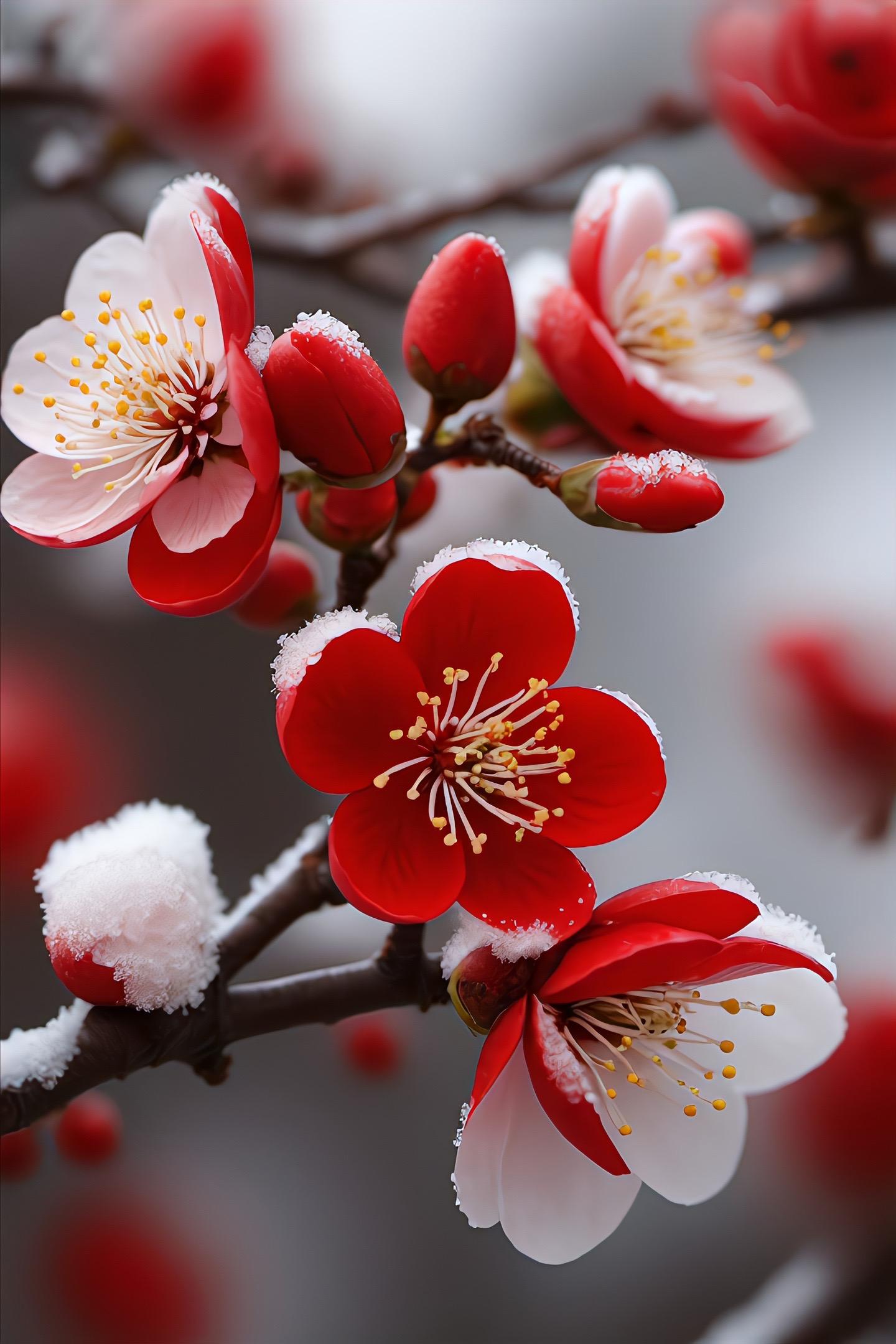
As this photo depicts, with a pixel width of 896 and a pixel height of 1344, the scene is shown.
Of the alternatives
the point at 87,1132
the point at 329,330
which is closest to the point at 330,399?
the point at 329,330

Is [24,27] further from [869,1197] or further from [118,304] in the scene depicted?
[869,1197]

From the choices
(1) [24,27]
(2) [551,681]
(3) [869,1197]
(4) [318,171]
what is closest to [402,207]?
(4) [318,171]

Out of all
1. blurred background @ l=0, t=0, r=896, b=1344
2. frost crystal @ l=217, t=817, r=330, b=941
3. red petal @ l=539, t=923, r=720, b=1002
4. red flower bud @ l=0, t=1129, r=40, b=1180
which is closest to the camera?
red petal @ l=539, t=923, r=720, b=1002

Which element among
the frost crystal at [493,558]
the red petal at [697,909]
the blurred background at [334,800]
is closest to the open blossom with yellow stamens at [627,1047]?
the red petal at [697,909]

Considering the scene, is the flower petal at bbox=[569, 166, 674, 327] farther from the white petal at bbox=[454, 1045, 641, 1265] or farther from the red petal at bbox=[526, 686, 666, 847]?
the white petal at bbox=[454, 1045, 641, 1265]

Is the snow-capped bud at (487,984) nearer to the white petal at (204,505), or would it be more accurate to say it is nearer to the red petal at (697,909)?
the red petal at (697,909)

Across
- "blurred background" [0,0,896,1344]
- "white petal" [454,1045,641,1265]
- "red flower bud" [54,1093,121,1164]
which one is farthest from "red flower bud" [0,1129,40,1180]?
"white petal" [454,1045,641,1265]

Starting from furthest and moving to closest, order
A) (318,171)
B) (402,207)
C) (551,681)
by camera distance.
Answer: (318,171), (402,207), (551,681)
